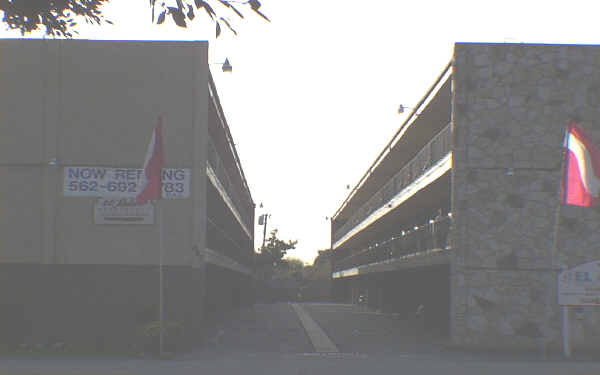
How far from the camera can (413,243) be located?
102 feet

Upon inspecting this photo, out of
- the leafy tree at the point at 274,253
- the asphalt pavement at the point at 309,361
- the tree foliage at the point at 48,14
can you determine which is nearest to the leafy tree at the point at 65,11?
the tree foliage at the point at 48,14

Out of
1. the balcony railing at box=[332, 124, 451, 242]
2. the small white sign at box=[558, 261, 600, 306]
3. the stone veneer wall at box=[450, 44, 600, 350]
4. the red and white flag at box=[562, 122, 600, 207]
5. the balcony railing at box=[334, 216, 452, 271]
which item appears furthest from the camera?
the balcony railing at box=[332, 124, 451, 242]

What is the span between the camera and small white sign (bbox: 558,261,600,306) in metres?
20.1

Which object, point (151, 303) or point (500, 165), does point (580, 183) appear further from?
point (151, 303)

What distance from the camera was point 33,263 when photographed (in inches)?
861

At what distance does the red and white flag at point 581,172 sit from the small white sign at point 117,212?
38.0 feet

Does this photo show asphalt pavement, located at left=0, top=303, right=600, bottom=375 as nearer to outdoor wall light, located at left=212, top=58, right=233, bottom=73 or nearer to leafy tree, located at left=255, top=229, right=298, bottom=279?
outdoor wall light, located at left=212, top=58, right=233, bottom=73

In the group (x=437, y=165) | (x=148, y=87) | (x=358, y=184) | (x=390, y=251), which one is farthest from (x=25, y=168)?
(x=358, y=184)

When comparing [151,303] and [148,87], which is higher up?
[148,87]

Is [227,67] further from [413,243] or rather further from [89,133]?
[413,243]

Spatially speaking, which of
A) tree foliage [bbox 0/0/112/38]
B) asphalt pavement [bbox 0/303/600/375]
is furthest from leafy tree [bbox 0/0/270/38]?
asphalt pavement [bbox 0/303/600/375]

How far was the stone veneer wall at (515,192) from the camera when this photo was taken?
21875mm

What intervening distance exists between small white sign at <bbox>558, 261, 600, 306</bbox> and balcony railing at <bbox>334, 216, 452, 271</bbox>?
3.93 meters

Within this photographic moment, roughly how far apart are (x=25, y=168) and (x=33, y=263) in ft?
8.96
